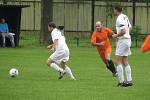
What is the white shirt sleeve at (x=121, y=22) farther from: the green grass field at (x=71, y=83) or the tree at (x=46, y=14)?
the tree at (x=46, y=14)

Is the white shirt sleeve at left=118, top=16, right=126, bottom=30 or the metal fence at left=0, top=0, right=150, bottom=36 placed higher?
the metal fence at left=0, top=0, right=150, bottom=36

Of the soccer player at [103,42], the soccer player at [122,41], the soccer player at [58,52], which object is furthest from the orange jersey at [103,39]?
the soccer player at [122,41]

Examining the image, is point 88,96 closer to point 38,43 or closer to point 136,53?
point 136,53

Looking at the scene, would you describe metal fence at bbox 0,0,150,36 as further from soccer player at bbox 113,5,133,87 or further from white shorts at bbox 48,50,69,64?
soccer player at bbox 113,5,133,87

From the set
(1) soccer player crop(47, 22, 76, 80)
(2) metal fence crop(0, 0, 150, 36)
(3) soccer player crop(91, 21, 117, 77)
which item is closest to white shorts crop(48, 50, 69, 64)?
(1) soccer player crop(47, 22, 76, 80)

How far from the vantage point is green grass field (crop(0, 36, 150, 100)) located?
15766 mm

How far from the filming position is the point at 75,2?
5128 cm

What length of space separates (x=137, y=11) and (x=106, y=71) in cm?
2750

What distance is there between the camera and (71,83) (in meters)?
19.3

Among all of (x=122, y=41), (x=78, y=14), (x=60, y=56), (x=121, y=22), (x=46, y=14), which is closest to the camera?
(x=121, y=22)

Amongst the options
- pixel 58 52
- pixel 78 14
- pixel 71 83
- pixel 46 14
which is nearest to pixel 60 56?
pixel 58 52

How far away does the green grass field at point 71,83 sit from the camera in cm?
1577

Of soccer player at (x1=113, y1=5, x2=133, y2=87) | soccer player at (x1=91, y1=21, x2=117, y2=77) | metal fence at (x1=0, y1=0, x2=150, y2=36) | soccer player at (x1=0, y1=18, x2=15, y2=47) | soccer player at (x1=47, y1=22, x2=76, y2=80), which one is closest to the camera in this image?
soccer player at (x1=113, y1=5, x2=133, y2=87)

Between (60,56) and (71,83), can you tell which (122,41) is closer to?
(71,83)
